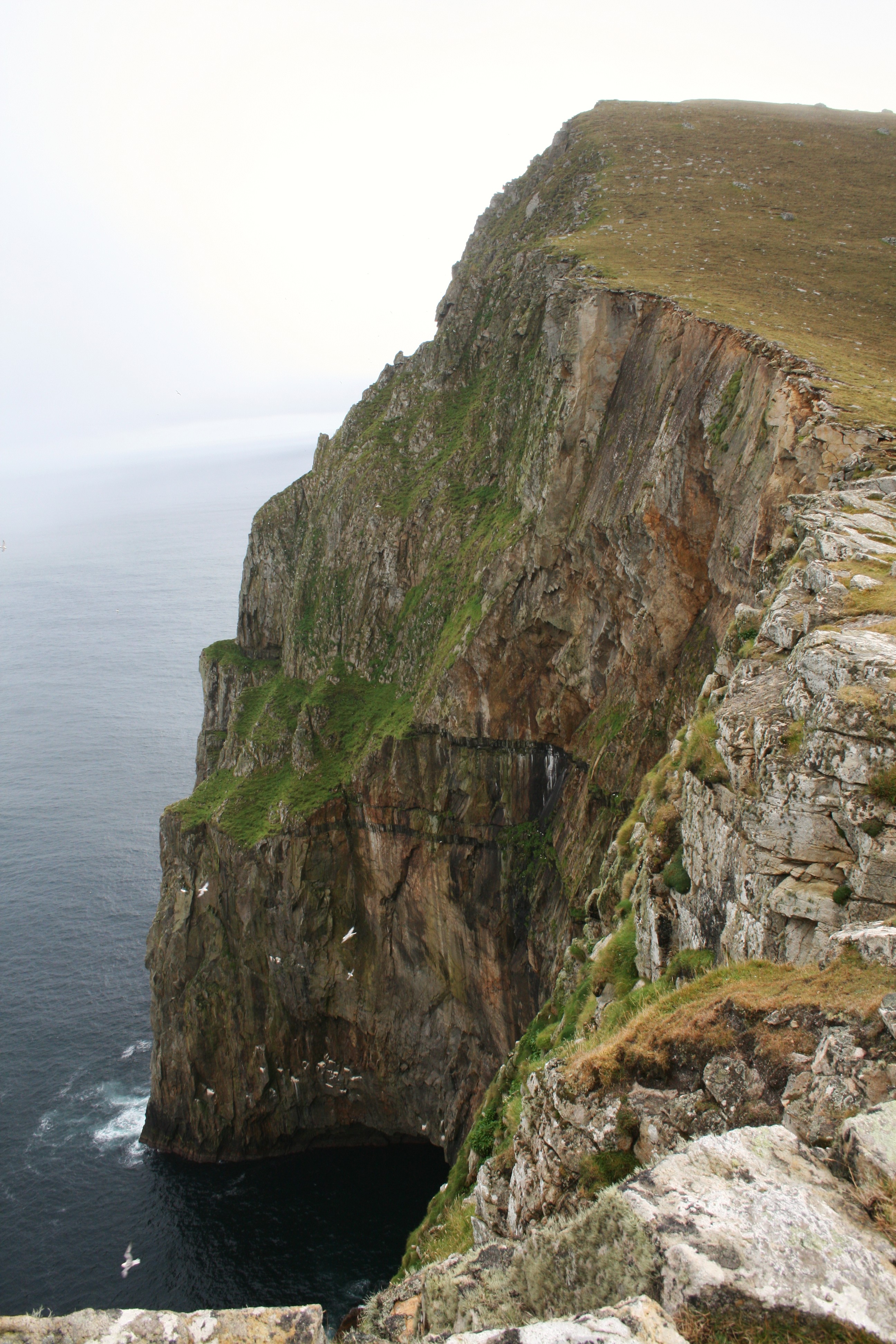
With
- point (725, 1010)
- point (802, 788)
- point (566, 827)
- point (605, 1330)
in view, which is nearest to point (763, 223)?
point (566, 827)

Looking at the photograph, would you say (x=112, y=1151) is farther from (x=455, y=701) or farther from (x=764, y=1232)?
(x=764, y=1232)

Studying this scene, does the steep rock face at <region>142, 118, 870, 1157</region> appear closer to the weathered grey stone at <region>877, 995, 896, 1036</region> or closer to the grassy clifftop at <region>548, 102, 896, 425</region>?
the grassy clifftop at <region>548, 102, 896, 425</region>

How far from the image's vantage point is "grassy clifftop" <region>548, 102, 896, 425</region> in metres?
32.7

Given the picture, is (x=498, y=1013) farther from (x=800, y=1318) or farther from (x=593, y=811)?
(x=800, y=1318)

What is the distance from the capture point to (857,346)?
1255 inches

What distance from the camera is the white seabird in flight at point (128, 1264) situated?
46219 mm

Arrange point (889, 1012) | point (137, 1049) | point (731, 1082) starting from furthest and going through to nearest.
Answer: point (137, 1049) < point (731, 1082) < point (889, 1012)

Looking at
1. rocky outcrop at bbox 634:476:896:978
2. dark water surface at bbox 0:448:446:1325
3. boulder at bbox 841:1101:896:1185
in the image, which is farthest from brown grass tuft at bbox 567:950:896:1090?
dark water surface at bbox 0:448:446:1325

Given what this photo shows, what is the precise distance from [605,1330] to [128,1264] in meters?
53.1

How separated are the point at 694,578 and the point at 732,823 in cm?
2018

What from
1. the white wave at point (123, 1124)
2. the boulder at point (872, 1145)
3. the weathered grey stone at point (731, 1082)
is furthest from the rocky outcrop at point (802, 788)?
the white wave at point (123, 1124)

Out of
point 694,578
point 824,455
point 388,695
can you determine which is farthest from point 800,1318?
point 388,695

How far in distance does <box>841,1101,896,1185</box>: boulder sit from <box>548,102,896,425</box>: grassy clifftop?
820 inches

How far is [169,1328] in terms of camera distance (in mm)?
8039
